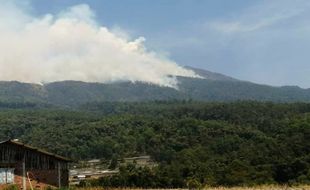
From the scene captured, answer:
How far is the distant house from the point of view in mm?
54531

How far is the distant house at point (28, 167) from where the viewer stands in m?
54.5

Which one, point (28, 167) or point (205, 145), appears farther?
point (205, 145)

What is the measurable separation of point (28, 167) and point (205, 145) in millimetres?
78151

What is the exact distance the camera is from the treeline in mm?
78000

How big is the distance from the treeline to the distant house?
1420 cm

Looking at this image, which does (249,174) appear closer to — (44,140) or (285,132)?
(285,132)

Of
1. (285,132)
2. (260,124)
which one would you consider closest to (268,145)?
(285,132)

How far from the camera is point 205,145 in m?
130

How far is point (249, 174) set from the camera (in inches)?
3145

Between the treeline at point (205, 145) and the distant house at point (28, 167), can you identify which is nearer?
the distant house at point (28, 167)

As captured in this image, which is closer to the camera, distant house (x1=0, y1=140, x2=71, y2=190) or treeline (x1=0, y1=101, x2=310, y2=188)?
distant house (x1=0, y1=140, x2=71, y2=190)

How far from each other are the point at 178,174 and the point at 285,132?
1368 inches

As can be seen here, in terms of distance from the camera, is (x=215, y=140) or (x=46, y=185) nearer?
(x=46, y=185)

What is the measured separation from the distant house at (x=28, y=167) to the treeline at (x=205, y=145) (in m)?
14.2
